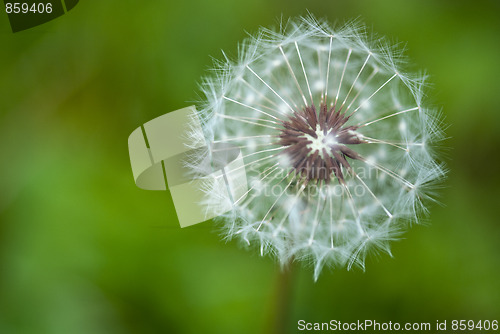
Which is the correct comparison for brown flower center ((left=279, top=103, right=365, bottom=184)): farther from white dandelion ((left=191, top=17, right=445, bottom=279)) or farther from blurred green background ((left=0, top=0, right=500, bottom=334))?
blurred green background ((left=0, top=0, right=500, bottom=334))

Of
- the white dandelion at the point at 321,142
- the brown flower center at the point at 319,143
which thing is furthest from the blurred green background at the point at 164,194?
the brown flower center at the point at 319,143

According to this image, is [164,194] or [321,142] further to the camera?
[164,194]

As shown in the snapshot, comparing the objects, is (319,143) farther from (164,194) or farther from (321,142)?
(164,194)

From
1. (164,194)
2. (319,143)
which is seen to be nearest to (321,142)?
(319,143)

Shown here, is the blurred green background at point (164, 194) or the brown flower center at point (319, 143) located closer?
the brown flower center at point (319, 143)

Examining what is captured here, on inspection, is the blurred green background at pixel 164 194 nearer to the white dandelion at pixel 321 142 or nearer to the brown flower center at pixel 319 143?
the white dandelion at pixel 321 142

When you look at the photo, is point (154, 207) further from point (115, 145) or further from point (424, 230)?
point (424, 230)

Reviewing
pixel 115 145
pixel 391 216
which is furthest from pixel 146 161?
pixel 391 216
